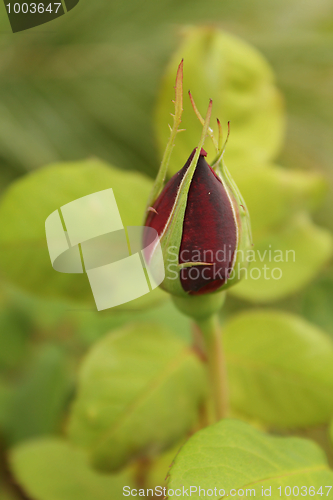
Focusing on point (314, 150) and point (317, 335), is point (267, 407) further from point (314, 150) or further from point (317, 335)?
point (314, 150)

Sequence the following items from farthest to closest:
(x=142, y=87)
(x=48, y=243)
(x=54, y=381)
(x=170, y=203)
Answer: (x=142, y=87) → (x=54, y=381) → (x=48, y=243) → (x=170, y=203)

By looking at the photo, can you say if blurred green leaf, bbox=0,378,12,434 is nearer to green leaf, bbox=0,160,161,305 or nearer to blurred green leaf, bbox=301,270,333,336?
green leaf, bbox=0,160,161,305

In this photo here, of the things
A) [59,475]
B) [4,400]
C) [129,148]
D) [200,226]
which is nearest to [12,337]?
[4,400]

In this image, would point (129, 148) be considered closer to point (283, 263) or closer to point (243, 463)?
point (283, 263)

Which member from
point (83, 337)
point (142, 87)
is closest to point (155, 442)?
point (83, 337)

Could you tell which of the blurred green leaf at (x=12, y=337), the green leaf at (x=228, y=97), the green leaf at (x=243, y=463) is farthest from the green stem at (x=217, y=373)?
the blurred green leaf at (x=12, y=337)

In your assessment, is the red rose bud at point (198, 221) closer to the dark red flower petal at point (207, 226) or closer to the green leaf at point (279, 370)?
the dark red flower petal at point (207, 226)

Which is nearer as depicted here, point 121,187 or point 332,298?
point 121,187

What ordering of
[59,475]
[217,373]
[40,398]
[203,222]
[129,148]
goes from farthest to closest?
[129,148] < [40,398] < [59,475] < [217,373] < [203,222]
